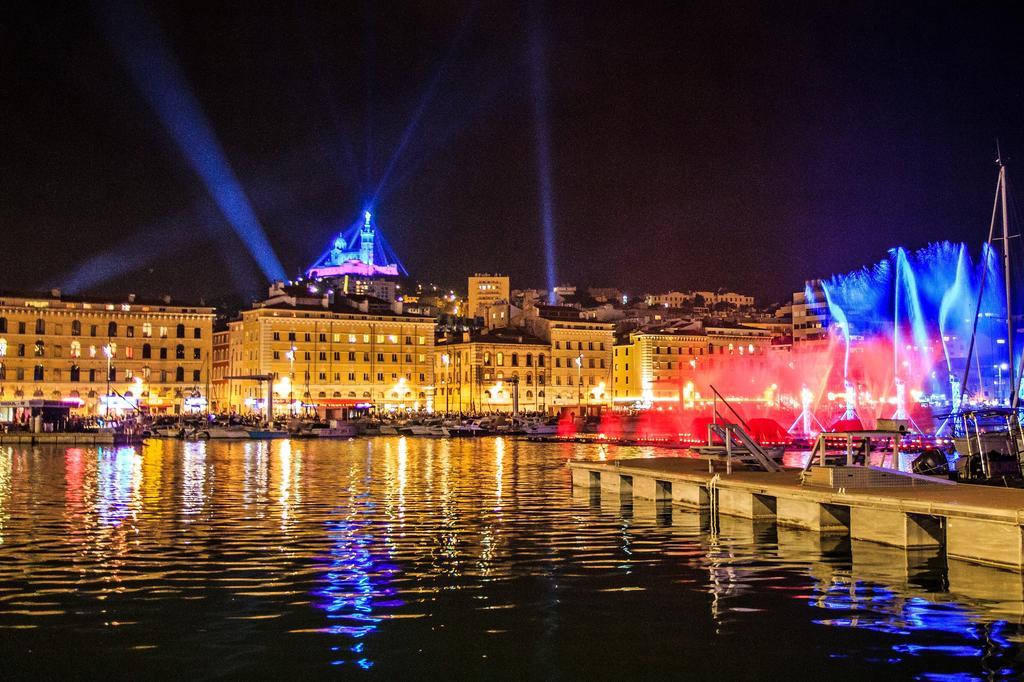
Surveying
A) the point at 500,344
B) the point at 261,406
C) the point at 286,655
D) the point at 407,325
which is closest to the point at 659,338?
the point at 500,344

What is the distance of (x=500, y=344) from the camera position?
162750mm

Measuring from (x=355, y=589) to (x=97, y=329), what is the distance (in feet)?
424

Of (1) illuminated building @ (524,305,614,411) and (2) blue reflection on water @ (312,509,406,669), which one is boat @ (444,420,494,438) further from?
(2) blue reflection on water @ (312,509,406,669)

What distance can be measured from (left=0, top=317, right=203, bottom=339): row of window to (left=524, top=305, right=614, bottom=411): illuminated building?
168 ft

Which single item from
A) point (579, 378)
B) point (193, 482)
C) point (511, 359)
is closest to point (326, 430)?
point (511, 359)

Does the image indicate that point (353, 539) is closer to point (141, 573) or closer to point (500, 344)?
point (141, 573)

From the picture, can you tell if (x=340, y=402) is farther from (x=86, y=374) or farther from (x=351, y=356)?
(x=86, y=374)

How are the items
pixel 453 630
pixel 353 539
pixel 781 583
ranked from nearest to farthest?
pixel 453 630
pixel 781 583
pixel 353 539

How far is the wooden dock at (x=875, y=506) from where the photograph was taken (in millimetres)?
23000

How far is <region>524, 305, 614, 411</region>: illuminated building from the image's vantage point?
16800 cm

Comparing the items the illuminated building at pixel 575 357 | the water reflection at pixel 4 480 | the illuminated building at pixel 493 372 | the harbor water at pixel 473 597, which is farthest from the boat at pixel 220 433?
the harbor water at pixel 473 597

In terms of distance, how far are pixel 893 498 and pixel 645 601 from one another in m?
8.70

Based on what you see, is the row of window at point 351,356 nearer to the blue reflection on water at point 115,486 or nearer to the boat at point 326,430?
the boat at point 326,430

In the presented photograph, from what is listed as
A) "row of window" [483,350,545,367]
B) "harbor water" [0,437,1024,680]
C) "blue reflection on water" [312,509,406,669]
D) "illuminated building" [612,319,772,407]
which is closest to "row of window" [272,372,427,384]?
"row of window" [483,350,545,367]
